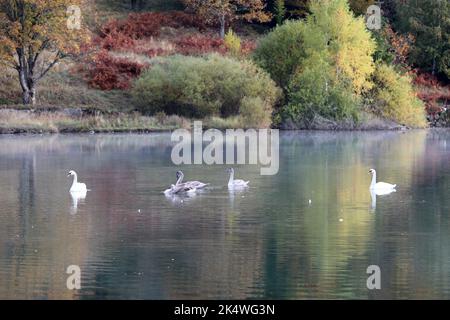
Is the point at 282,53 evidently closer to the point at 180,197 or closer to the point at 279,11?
the point at 279,11

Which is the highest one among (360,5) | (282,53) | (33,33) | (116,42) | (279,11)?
(360,5)

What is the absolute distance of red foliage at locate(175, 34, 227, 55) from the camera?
59478 millimetres

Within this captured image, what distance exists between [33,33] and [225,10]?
53.5 ft

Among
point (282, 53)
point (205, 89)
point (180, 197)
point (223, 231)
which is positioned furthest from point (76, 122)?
point (223, 231)

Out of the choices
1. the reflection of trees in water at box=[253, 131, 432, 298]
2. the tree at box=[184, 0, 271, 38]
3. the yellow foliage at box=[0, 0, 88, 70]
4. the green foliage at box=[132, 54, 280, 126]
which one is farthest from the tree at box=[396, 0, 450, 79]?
the reflection of trees in water at box=[253, 131, 432, 298]

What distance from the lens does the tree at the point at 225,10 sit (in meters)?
64.2

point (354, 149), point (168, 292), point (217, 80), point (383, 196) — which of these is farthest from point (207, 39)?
point (168, 292)

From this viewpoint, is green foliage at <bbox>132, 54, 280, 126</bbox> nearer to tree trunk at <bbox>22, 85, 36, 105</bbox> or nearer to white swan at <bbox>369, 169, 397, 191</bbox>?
tree trunk at <bbox>22, 85, 36, 105</bbox>

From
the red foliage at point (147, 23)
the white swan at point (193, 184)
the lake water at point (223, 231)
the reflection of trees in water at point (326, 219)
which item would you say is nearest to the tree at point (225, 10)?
the red foliage at point (147, 23)

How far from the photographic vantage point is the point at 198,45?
60.7 metres

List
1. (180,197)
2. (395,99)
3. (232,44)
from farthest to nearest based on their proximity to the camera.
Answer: (232,44) → (395,99) → (180,197)

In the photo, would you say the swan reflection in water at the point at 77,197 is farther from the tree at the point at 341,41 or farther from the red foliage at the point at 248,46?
the red foliage at the point at 248,46

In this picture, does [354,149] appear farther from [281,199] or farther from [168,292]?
[168,292]
